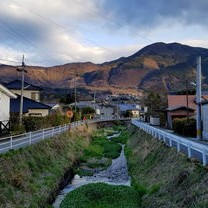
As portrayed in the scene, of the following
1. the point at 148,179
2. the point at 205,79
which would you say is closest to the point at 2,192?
the point at 148,179

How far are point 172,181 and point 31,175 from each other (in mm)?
6664

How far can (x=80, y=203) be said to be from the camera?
568 inches

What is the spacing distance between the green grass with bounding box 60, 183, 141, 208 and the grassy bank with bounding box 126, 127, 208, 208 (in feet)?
1.76

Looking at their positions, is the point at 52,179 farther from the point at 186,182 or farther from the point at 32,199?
the point at 186,182

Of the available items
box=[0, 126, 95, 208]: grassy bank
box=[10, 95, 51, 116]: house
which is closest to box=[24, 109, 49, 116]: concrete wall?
box=[10, 95, 51, 116]: house

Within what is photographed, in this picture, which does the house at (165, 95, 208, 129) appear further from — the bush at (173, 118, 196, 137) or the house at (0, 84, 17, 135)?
the house at (0, 84, 17, 135)

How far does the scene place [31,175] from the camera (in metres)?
16.5

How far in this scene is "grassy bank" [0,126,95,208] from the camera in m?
13.0

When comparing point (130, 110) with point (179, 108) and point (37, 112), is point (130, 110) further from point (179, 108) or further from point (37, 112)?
point (37, 112)

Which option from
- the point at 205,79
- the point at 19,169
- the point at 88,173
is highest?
the point at 205,79

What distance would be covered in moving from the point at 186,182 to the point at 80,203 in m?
4.58

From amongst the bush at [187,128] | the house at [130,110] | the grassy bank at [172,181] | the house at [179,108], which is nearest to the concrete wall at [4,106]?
the bush at [187,128]

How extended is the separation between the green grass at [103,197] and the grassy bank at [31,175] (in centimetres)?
113

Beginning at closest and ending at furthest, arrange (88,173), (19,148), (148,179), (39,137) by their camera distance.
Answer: (148,179) → (19,148) → (88,173) → (39,137)
